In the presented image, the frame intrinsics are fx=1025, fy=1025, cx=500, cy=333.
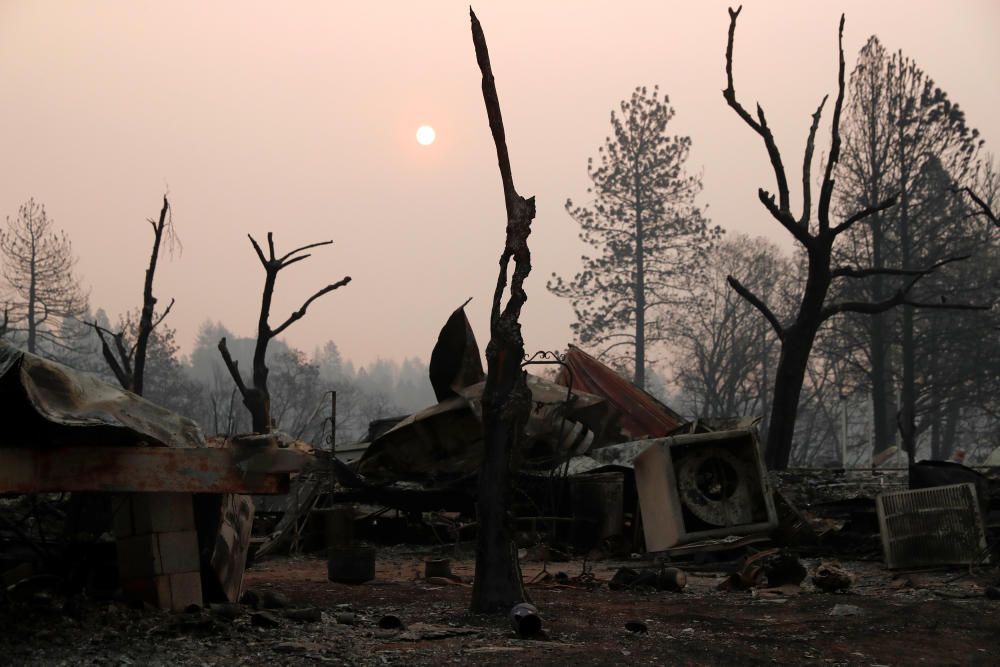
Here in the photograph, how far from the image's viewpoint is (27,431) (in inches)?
282

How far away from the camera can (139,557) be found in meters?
7.88

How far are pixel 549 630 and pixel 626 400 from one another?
14.9 meters

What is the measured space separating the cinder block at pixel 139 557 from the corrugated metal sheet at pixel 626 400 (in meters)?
13.6

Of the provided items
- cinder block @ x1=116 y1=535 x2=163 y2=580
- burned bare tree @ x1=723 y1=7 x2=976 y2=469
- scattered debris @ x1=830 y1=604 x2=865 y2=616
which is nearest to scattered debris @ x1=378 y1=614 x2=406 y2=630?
cinder block @ x1=116 y1=535 x2=163 y2=580

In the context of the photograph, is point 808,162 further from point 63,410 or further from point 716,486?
point 63,410

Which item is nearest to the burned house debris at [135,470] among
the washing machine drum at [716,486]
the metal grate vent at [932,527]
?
the washing machine drum at [716,486]

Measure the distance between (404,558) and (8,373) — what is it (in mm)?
9489

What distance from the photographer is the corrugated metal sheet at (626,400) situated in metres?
21.7

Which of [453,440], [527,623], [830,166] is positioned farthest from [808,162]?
[527,623]

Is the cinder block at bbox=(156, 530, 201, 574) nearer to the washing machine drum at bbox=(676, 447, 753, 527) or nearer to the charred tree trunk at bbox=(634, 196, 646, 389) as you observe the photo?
the washing machine drum at bbox=(676, 447, 753, 527)

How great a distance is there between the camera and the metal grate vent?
1144cm

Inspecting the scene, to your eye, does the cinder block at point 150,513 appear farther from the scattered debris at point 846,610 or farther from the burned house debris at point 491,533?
the scattered debris at point 846,610

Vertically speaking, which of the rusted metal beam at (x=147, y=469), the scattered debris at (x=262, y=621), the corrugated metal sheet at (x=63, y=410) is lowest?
the scattered debris at (x=262, y=621)

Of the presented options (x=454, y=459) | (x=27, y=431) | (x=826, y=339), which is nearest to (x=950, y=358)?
(x=826, y=339)
